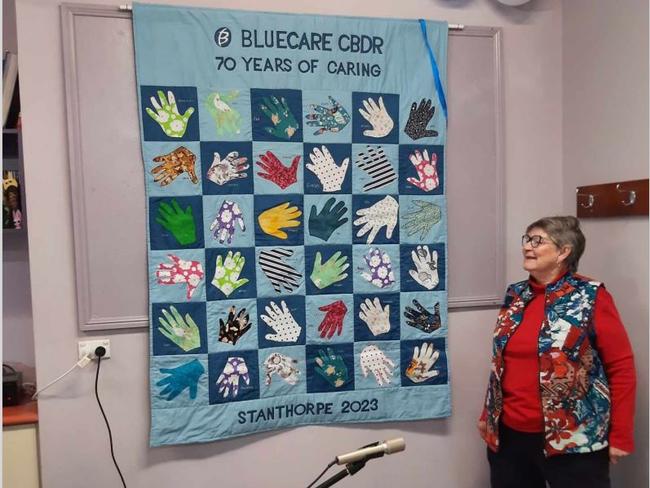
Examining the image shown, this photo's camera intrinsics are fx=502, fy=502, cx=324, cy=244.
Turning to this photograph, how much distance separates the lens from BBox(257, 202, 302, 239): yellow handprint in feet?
6.06

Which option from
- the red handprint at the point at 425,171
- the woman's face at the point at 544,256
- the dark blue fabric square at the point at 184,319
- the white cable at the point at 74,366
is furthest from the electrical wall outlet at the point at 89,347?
the woman's face at the point at 544,256

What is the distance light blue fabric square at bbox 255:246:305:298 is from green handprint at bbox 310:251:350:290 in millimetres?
50

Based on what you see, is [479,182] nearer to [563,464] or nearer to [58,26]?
[563,464]

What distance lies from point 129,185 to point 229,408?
0.88m

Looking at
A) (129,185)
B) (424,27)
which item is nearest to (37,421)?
(129,185)

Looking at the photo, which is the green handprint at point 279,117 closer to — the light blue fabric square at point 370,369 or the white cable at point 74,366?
the light blue fabric square at point 370,369

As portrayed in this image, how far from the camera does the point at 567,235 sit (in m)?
1.61

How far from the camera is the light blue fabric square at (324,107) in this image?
1869 millimetres

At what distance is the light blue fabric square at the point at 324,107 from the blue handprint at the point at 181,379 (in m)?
0.93

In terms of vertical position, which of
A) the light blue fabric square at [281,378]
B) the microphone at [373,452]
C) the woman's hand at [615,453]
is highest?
the microphone at [373,452]

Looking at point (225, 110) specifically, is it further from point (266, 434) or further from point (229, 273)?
point (266, 434)

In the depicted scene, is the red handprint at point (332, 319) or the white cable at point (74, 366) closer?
the white cable at point (74, 366)

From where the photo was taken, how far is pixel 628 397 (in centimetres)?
151

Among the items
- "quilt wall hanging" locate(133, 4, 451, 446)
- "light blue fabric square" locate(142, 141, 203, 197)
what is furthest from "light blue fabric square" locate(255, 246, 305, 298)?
"light blue fabric square" locate(142, 141, 203, 197)
